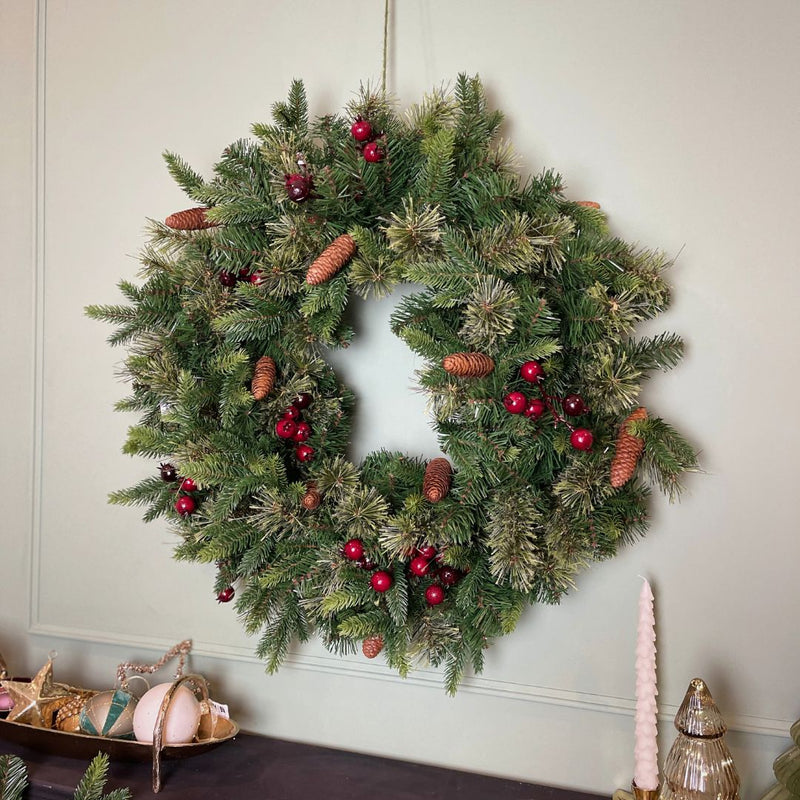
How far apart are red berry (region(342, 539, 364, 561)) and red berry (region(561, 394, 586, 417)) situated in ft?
1.31

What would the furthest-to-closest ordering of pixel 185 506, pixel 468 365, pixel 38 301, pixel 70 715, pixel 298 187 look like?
pixel 38 301
pixel 70 715
pixel 185 506
pixel 298 187
pixel 468 365

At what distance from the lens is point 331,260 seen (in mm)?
1146

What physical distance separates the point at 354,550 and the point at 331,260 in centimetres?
48

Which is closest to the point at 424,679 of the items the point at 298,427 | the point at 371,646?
the point at 371,646

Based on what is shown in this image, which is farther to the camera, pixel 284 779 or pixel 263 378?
pixel 284 779

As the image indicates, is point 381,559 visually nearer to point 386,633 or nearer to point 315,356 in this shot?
point 386,633

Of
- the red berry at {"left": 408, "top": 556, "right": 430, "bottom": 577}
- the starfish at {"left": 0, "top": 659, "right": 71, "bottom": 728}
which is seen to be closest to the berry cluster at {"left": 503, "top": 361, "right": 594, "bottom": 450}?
the red berry at {"left": 408, "top": 556, "right": 430, "bottom": 577}

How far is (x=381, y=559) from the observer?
46.3 inches

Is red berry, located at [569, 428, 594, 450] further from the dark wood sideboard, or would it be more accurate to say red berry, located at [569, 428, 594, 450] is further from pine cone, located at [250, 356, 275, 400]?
the dark wood sideboard

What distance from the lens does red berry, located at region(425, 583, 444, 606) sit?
1.15m

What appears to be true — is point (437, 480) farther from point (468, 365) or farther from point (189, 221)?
point (189, 221)

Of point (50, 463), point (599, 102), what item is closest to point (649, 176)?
point (599, 102)

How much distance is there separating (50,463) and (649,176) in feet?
4.58

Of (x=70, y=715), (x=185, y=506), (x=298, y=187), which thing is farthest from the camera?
(x=70, y=715)
